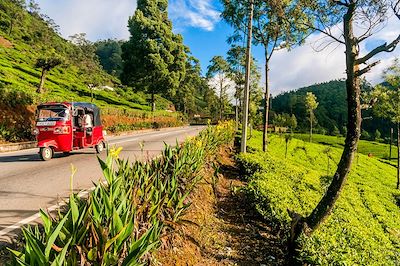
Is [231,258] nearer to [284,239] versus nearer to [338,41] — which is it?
[284,239]

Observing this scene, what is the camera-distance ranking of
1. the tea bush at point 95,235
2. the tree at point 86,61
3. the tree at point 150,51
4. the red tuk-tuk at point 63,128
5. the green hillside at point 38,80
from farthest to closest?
the tree at point 86,61 → the tree at point 150,51 → the green hillside at point 38,80 → the red tuk-tuk at point 63,128 → the tea bush at point 95,235

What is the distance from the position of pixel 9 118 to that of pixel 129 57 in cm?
2656

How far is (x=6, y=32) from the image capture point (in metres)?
70.4

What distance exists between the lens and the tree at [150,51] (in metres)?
38.6

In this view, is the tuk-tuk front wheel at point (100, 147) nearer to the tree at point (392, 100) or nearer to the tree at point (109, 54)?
the tree at point (392, 100)

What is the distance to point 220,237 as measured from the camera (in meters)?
6.34

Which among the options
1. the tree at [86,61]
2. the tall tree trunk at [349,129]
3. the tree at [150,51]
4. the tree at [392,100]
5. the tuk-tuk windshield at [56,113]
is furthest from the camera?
the tree at [86,61]

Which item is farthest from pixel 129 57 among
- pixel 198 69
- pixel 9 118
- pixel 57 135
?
pixel 198 69

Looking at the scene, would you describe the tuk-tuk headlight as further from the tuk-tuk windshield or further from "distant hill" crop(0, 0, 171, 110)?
"distant hill" crop(0, 0, 171, 110)

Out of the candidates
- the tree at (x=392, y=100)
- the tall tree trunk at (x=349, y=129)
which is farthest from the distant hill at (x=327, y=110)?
the tall tree trunk at (x=349, y=129)

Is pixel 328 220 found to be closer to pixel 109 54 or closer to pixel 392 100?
pixel 392 100

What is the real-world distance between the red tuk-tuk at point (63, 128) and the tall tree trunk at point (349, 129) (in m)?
8.46

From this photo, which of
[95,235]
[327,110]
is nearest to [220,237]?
[95,235]

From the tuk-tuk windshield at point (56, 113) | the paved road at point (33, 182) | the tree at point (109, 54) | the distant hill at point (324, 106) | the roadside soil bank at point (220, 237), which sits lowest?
the roadside soil bank at point (220, 237)
